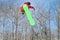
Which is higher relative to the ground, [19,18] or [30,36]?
[19,18]

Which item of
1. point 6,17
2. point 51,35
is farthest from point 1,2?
point 51,35

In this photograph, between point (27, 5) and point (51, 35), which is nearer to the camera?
point (27, 5)

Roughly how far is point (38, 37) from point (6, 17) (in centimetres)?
293

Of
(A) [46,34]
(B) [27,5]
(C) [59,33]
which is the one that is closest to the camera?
(B) [27,5]

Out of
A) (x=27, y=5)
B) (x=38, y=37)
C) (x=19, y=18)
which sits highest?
(x=27, y=5)

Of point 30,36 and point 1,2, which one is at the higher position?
point 1,2

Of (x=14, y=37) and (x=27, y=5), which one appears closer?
(x=27, y=5)

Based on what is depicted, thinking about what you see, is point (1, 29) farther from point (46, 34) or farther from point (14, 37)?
point (46, 34)

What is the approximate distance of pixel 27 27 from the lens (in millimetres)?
14109

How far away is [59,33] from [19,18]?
10.7 ft

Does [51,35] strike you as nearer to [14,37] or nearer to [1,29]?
[14,37]

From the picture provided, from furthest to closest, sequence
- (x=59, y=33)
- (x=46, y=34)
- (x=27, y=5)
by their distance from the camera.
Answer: (x=46, y=34), (x=59, y=33), (x=27, y=5)

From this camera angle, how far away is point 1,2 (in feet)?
49.1

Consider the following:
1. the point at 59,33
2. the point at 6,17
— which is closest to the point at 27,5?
the point at 59,33
